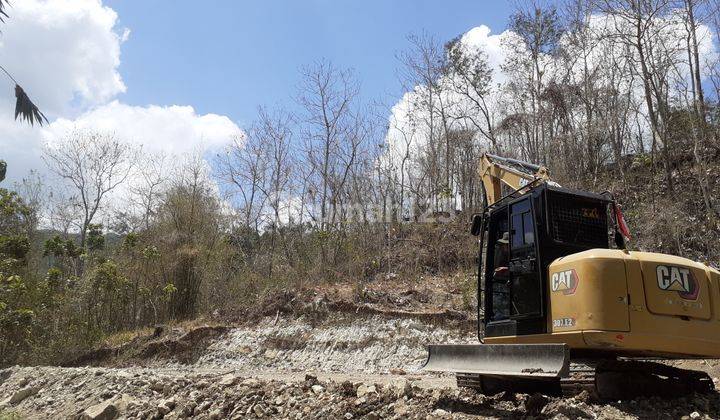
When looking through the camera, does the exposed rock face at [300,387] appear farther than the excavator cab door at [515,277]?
Yes

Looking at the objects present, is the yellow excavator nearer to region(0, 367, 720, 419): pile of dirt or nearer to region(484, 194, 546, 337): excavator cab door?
region(484, 194, 546, 337): excavator cab door

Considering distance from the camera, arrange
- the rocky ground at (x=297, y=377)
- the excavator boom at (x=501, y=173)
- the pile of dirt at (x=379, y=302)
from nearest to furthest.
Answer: the rocky ground at (x=297, y=377), the excavator boom at (x=501, y=173), the pile of dirt at (x=379, y=302)

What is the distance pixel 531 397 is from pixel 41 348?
1698cm

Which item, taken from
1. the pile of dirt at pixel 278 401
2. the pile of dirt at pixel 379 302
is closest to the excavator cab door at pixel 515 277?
the pile of dirt at pixel 278 401

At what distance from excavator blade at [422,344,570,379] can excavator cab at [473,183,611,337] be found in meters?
0.44

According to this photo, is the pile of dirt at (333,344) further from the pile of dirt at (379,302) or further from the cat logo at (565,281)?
the cat logo at (565,281)

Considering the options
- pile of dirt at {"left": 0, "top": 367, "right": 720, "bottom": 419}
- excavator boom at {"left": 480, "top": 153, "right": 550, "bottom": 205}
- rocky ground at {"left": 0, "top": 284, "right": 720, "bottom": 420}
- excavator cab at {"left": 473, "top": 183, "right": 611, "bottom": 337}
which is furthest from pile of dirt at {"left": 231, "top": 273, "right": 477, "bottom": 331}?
excavator cab at {"left": 473, "top": 183, "right": 611, "bottom": 337}

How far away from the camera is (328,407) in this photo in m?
7.92

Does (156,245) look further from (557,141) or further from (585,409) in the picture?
(585,409)

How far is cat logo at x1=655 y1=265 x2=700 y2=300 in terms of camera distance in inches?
235

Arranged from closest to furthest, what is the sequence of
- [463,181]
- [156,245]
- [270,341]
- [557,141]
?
1. [270,341]
2. [156,245]
3. [557,141]
4. [463,181]

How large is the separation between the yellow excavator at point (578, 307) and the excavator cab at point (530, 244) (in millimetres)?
12

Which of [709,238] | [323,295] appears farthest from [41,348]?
[709,238]

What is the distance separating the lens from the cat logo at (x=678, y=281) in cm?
597
